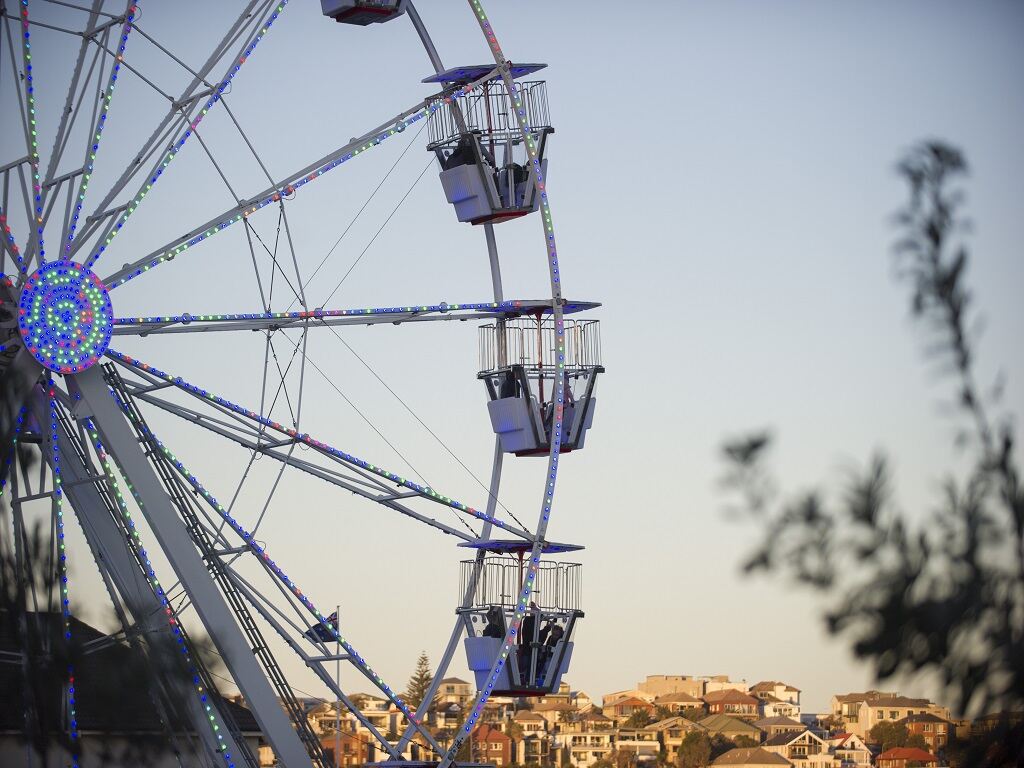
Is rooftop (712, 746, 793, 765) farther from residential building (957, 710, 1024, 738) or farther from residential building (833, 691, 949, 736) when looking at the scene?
residential building (957, 710, 1024, 738)

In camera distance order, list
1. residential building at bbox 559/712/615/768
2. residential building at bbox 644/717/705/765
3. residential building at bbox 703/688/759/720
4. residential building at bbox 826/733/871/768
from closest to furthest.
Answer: residential building at bbox 826/733/871/768 < residential building at bbox 559/712/615/768 < residential building at bbox 644/717/705/765 < residential building at bbox 703/688/759/720

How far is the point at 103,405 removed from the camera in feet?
68.9

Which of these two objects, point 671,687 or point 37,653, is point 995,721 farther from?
point 671,687

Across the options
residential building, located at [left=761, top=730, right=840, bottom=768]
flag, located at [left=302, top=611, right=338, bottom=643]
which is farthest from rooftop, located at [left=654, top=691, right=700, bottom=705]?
flag, located at [left=302, top=611, right=338, bottom=643]

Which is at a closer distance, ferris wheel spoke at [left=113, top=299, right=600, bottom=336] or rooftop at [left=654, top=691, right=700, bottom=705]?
ferris wheel spoke at [left=113, top=299, right=600, bottom=336]

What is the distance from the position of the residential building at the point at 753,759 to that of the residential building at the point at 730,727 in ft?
8.17

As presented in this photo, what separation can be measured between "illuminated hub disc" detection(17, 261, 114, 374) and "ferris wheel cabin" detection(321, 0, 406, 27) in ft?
18.7

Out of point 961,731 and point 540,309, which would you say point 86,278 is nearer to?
point 540,309

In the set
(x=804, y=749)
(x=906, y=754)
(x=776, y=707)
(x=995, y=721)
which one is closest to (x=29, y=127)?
(x=995, y=721)

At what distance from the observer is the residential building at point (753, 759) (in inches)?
4284

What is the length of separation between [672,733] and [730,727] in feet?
14.9

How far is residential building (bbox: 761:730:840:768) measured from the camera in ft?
355

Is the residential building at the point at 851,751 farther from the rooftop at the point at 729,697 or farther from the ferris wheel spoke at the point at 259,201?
the ferris wheel spoke at the point at 259,201

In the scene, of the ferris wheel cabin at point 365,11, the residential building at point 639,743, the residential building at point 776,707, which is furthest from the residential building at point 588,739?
the ferris wheel cabin at point 365,11
